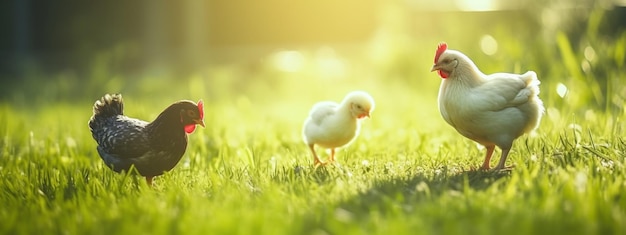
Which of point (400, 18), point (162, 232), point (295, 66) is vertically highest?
point (400, 18)

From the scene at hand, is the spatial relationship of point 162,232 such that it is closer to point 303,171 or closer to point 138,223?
point 138,223

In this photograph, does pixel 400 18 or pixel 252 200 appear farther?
pixel 400 18

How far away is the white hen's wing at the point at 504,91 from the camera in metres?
4.27

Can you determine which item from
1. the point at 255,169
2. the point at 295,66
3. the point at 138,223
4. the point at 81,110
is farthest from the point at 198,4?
the point at 138,223

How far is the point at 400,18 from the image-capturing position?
46.0 feet

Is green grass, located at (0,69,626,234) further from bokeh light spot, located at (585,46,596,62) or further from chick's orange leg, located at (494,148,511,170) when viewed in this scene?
bokeh light spot, located at (585,46,596,62)

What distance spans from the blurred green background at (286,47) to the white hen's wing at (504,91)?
1.46 metres

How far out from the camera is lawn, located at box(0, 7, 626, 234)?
131 inches

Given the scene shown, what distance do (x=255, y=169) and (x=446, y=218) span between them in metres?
1.68

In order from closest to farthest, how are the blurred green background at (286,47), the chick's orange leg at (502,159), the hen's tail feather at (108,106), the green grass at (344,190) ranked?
the green grass at (344,190), the chick's orange leg at (502,159), the hen's tail feather at (108,106), the blurred green background at (286,47)

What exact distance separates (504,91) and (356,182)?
95cm

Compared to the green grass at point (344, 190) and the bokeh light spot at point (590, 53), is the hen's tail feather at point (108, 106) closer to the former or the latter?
the green grass at point (344, 190)

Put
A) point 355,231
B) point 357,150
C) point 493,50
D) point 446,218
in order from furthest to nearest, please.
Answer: point 493,50 → point 357,150 → point 446,218 → point 355,231

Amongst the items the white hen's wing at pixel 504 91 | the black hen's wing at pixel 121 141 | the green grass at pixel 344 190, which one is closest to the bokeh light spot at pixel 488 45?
the green grass at pixel 344 190
